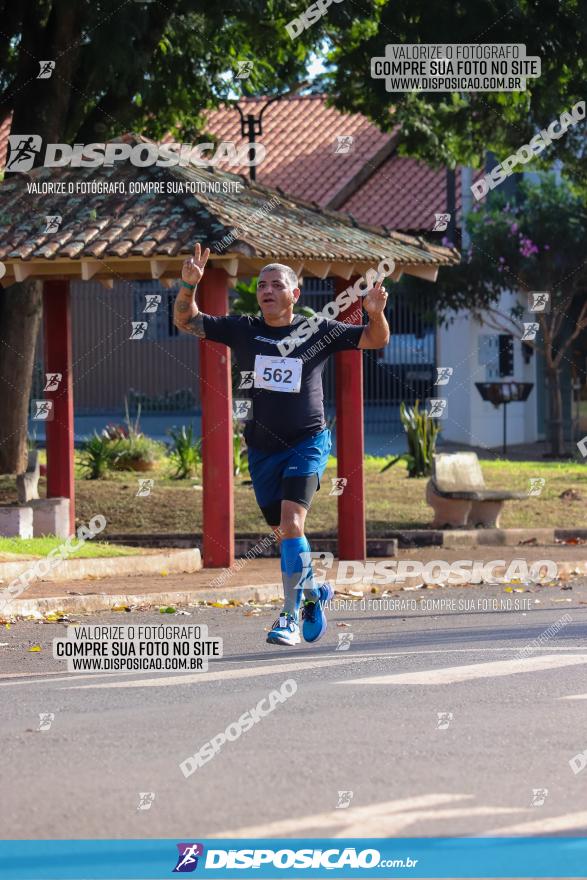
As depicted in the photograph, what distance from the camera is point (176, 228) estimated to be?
15.8 meters

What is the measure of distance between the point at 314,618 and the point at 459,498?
386 inches

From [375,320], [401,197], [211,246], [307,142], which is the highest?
[307,142]

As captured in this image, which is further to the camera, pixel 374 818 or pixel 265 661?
pixel 265 661

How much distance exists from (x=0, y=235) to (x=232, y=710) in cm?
922

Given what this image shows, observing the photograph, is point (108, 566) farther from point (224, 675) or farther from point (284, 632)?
point (224, 675)

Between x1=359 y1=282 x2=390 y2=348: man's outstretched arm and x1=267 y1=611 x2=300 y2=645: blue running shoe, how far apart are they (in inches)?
64.0

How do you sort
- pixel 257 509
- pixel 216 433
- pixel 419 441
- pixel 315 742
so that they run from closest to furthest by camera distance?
pixel 315 742 < pixel 216 433 < pixel 257 509 < pixel 419 441

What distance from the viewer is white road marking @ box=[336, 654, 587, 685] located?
8805mm

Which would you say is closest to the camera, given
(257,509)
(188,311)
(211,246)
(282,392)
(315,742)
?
(315,742)

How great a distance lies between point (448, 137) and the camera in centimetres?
2462

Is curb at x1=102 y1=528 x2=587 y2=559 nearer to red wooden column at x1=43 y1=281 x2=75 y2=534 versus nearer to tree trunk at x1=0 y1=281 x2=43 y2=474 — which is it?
red wooden column at x1=43 y1=281 x2=75 y2=534

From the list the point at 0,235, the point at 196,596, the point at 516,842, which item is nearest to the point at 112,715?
the point at 516,842

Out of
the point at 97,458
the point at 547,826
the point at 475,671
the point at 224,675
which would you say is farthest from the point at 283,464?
the point at 97,458

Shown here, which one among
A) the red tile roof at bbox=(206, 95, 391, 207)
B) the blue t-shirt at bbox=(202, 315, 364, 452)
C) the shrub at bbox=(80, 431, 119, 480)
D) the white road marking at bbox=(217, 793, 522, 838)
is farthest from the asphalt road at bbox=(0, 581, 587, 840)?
the red tile roof at bbox=(206, 95, 391, 207)
